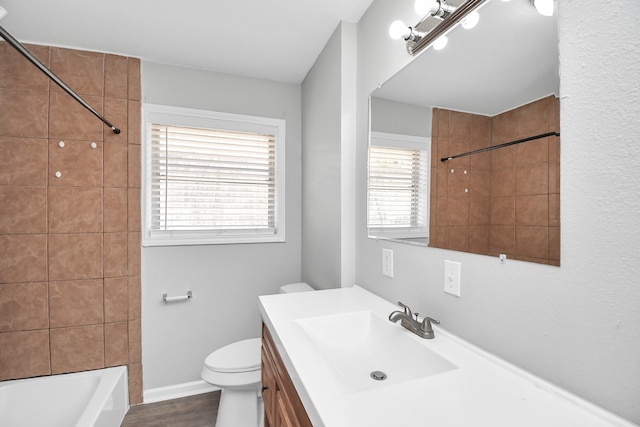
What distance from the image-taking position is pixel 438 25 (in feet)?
3.58

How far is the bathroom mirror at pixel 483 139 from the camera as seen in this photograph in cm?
77

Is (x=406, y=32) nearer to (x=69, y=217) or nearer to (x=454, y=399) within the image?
(x=454, y=399)

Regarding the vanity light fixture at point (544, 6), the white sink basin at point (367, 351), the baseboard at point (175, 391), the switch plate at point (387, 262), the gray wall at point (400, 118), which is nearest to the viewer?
the vanity light fixture at point (544, 6)

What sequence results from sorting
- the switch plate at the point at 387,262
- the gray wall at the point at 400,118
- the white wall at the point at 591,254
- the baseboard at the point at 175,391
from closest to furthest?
the white wall at the point at 591,254 → the gray wall at the point at 400,118 → the switch plate at the point at 387,262 → the baseboard at the point at 175,391

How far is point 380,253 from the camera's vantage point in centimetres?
151

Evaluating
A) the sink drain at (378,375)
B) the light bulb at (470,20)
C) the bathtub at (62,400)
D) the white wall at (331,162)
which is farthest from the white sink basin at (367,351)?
the bathtub at (62,400)

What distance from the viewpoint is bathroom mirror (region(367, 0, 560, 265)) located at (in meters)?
0.77

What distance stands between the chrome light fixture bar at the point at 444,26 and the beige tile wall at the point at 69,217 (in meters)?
1.94

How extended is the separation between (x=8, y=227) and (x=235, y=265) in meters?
1.44

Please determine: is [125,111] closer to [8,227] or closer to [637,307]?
[8,227]

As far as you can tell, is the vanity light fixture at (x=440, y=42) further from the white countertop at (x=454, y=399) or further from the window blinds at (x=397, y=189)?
the white countertop at (x=454, y=399)

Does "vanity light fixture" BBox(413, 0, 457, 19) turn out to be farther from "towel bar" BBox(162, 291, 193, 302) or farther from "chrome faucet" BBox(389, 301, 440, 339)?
"towel bar" BBox(162, 291, 193, 302)

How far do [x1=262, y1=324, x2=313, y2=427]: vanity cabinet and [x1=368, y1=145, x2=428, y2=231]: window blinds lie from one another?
2.48ft

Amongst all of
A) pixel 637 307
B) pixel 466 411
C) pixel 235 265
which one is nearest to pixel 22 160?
pixel 235 265
